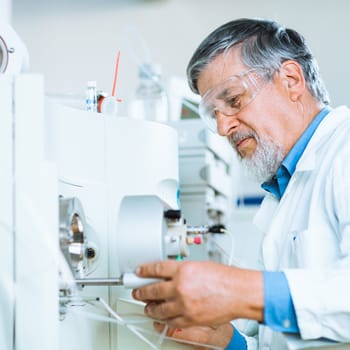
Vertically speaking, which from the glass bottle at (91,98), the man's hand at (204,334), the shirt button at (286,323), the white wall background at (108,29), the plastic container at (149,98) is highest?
the white wall background at (108,29)

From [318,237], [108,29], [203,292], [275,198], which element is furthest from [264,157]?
[108,29]

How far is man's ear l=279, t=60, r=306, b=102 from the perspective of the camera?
1395mm

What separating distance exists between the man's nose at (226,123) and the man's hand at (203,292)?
54 centimetres

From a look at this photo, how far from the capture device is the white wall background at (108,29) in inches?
125

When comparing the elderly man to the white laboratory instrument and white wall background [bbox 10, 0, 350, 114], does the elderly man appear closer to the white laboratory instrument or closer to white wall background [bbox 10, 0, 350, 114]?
the white laboratory instrument

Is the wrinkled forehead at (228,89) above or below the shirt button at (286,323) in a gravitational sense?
above

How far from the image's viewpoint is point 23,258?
88cm

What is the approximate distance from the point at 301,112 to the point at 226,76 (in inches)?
8.1

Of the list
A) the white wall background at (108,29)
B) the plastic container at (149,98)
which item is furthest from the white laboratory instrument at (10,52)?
the white wall background at (108,29)

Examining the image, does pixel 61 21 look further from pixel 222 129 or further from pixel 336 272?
pixel 336 272

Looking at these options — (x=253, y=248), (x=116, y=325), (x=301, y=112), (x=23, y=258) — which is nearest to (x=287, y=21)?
(x=253, y=248)

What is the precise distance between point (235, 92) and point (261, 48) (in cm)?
13

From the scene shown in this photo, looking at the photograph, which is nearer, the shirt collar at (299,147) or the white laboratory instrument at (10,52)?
the white laboratory instrument at (10,52)

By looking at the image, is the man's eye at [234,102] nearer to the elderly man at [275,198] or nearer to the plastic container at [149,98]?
the elderly man at [275,198]
